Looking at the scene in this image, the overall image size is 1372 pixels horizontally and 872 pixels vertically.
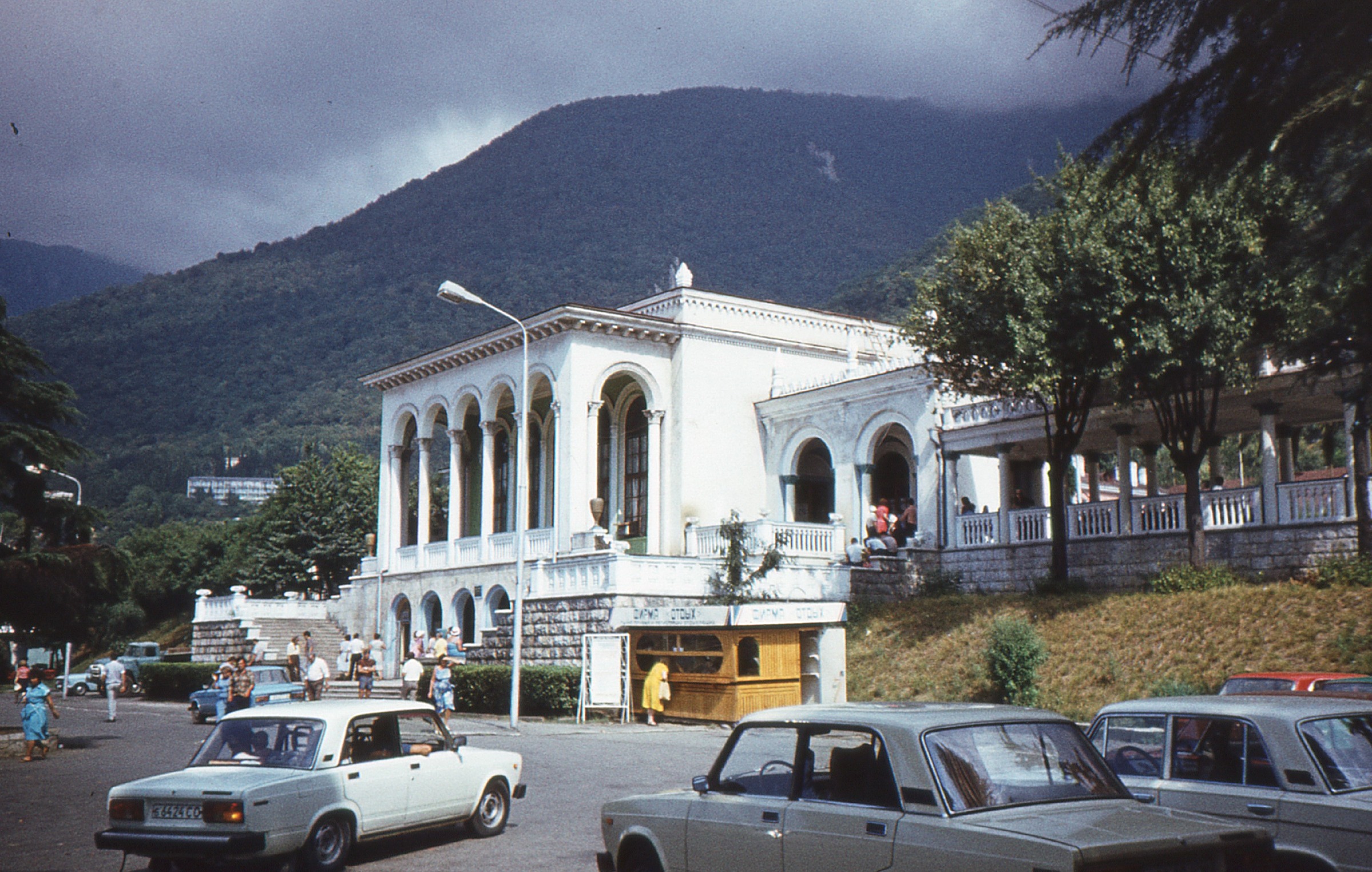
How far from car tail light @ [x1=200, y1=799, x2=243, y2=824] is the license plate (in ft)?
0.24

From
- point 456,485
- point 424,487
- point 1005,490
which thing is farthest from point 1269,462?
point 424,487

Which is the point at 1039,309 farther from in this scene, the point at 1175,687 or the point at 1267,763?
the point at 1267,763

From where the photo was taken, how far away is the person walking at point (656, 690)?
77.1 ft

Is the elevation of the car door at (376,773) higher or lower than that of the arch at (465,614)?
lower

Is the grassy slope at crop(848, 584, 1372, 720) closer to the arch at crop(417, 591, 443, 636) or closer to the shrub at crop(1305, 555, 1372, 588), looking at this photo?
the shrub at crop(1305, 555, 1372, 588)

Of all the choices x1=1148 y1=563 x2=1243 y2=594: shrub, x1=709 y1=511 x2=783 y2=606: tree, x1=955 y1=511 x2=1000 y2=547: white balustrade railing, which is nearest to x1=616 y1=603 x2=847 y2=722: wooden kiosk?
x1=709 y1=511 x2=783 y2=606: tree

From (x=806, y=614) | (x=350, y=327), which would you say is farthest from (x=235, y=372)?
(x=806, y=614)

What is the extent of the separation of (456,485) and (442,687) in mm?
17668

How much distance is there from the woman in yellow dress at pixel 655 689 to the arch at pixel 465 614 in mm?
13360

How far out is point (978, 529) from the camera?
2902 centimetres

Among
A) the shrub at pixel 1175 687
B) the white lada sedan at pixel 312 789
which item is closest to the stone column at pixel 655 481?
the shrub at pixel 1175 687

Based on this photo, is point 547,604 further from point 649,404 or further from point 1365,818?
point 1365,818

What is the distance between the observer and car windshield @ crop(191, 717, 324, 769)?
9.58 meters

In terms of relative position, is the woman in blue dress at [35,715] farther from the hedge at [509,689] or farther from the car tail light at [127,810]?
the car tail light at [127,810]
